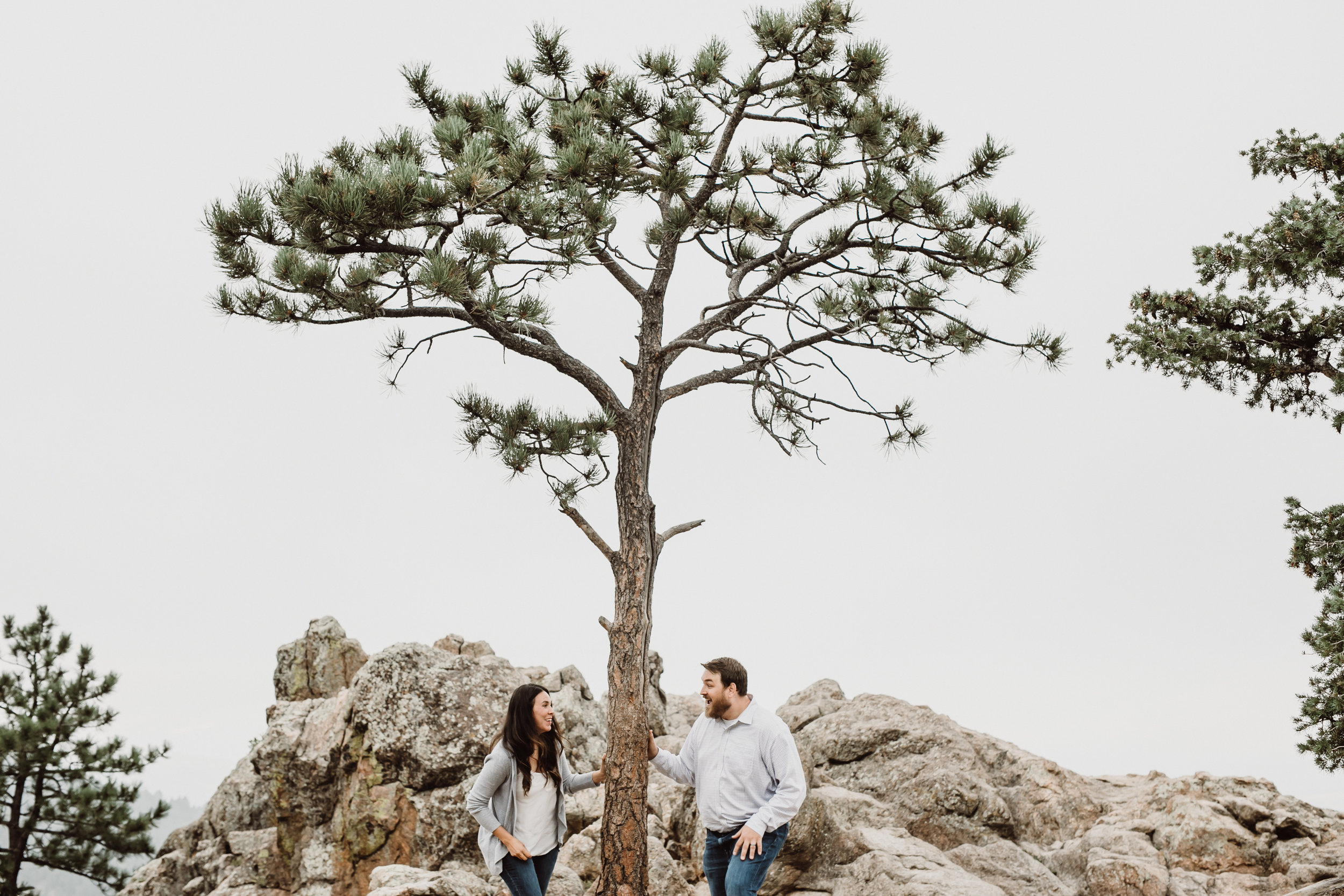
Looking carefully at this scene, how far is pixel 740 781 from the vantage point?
5891 mm

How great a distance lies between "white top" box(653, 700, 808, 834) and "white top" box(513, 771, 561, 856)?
37.2 inches

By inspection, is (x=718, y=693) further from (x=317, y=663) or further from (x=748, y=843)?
(x=317, y=663)

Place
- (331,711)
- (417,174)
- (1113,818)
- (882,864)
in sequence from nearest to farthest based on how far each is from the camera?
(417,174) < (882,864) < (1113,818) < (331,711)

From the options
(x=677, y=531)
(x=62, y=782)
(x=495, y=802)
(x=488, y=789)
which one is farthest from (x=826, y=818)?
(x=62, y=782)

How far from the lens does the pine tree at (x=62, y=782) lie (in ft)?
64.6

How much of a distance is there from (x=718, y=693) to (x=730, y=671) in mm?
153

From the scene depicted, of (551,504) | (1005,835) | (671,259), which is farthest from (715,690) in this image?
(1005,835)

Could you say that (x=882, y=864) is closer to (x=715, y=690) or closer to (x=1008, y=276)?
(x=715, y=690)

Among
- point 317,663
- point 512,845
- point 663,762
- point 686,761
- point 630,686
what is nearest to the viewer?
point 512,845

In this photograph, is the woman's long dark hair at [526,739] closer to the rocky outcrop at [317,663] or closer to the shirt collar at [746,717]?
the shirt collar at [746,717]

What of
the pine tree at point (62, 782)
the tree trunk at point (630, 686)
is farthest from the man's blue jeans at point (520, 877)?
the pine tree at point (62, 782)

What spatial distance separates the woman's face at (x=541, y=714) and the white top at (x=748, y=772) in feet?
3.28

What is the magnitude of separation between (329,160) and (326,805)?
7576 millimetres

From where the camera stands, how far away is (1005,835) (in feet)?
36.3
